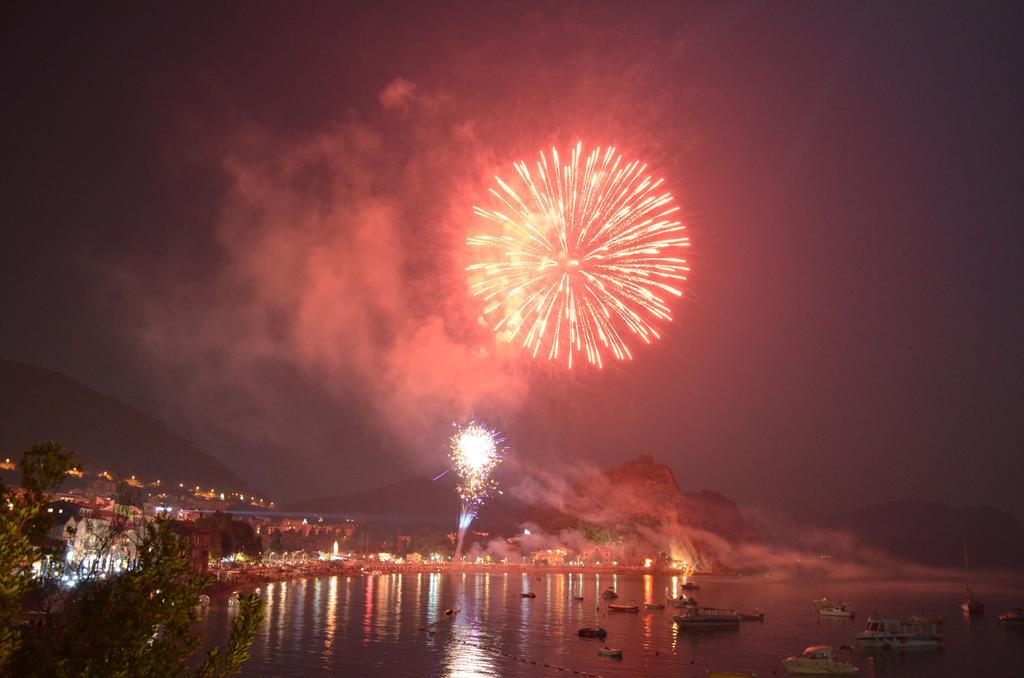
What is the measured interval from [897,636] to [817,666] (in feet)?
72.7

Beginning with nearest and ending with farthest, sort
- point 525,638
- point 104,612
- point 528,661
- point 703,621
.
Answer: point 104,612, point 528,661, point 525,638, point 703,621

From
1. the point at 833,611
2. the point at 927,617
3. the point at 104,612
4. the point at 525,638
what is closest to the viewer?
the point at 104,612

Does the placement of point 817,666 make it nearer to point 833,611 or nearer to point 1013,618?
Result: point 833,611

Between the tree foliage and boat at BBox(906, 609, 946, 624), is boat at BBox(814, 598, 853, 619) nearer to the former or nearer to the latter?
boat at BBox(906, 609, 946, 624)

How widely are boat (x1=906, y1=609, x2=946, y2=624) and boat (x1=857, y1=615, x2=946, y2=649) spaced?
5.53 m

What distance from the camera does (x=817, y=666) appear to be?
1953 inches

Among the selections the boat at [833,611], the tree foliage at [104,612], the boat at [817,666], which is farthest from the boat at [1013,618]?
the tree foliage at [104,612]

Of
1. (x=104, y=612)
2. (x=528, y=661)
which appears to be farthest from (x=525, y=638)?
(x=104, y=612)

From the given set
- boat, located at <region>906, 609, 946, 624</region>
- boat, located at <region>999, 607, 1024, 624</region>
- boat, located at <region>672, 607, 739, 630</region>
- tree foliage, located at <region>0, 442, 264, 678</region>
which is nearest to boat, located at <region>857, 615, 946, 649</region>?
boat, located at <region>906, 609, 946, 624</region>

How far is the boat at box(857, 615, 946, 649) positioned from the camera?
216 ft

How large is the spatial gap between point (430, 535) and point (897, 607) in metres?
119

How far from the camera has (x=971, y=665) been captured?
5797 centimetres

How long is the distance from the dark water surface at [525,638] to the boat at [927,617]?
5.31 ft

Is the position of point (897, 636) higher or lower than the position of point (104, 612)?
lower
